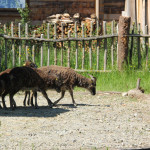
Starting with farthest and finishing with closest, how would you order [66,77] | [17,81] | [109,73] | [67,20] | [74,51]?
[67,20] < [74,51] < [109,73] < [66,77] < [17,81]

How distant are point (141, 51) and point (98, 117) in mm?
5993

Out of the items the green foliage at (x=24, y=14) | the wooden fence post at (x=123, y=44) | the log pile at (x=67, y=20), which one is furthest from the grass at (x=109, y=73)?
the green foliage at (x=24, y=14)

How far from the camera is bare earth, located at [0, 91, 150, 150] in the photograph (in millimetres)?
5855

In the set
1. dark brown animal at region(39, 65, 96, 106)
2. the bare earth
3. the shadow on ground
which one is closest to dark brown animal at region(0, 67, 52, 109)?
the shadow on ground

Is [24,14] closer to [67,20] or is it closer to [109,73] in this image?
[67,20]

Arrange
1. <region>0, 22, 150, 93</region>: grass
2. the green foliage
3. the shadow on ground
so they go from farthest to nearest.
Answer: the green foliage < <region>0, 22, 150, 93</region>: grass < the shadow on ground

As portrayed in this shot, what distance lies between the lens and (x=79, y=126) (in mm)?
7141

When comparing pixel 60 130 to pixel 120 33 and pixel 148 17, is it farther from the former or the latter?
pixel 148 17

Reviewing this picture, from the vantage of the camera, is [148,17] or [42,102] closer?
[42,102]

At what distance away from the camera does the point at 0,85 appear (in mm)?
8219

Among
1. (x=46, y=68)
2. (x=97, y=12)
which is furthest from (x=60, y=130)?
(x=97, y=12)

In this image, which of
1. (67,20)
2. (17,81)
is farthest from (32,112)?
(67,20)

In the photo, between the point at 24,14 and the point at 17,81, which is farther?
the point at 24,14

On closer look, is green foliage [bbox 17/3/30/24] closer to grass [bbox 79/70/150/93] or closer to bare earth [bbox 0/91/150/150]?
grass [bbox 79/70/150/93]
